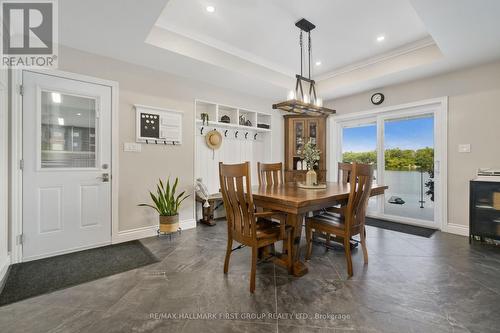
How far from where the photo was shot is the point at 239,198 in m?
2.01

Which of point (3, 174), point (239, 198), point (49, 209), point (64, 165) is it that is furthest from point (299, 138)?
point (3, 174)

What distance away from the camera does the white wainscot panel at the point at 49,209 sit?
260 centimetres

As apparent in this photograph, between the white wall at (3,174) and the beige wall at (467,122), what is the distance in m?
5.63

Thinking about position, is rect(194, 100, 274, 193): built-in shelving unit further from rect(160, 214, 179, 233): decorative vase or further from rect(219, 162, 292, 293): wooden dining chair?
rect(219, 162, 292, 293): wooden dining chair

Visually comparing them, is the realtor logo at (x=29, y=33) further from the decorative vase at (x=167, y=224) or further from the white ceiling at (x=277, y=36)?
the decorative vase at (x=167, y=224)

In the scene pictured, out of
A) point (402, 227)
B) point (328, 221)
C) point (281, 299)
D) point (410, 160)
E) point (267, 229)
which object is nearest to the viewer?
point (281, 299)

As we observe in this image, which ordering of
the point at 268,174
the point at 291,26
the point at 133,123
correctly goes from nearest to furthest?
the point at 291,26, the point at 133,123, the point at 268,174

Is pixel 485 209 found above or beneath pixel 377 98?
beneath

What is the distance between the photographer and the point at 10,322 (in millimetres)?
1559

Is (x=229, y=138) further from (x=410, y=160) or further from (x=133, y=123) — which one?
(x=410, y=160)

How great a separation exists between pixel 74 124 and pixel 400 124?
525 cm

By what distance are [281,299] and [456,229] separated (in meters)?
3.39

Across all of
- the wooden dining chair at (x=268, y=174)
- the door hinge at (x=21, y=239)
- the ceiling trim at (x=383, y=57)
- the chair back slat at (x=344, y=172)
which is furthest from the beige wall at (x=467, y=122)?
the door hinge at (x=21, y=239)

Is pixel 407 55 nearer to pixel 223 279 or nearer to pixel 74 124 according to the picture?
pixel 223 279
